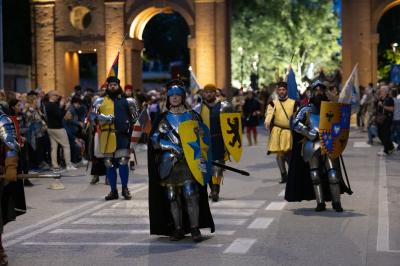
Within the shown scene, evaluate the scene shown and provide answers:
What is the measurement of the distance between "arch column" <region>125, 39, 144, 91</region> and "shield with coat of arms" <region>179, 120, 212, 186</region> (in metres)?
31.6

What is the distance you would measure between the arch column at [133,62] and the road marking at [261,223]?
98.7 ft

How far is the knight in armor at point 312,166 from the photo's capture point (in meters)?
12.2

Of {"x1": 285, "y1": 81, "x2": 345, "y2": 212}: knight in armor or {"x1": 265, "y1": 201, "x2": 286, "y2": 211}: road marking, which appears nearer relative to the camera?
{"x1": 285, "y1": 81, "x2": 345, "y2": 212}: knight in armor

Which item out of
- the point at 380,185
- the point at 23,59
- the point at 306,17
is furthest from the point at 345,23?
the point at 380,185

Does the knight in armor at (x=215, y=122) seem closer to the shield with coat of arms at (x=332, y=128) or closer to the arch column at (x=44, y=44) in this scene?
the shield with coat of arms at (x=332, y=128)

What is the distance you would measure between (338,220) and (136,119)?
4385 mm

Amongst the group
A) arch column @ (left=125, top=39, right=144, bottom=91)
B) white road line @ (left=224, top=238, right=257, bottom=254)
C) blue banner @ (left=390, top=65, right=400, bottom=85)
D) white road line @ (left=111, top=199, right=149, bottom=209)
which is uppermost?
arch column @ (left=125, top=39, right=144, bottom=91)

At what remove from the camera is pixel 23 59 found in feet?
142

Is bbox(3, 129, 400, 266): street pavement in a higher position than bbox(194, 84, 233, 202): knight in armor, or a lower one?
lower

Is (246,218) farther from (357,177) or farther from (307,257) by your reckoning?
(357,177)

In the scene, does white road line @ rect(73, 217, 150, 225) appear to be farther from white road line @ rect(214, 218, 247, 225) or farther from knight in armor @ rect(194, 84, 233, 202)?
knight in armor @ rect(194, 84, 233, 202)

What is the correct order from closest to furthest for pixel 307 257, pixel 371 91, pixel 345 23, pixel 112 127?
pixel 307 257 < pixel 112 127 < pixel 371 91 < pixel 345 23

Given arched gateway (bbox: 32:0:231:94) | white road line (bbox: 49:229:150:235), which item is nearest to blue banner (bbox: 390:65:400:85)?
arched gateway (bbox: 32:0:231:94)

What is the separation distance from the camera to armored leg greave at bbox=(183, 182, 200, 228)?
1002 cm
